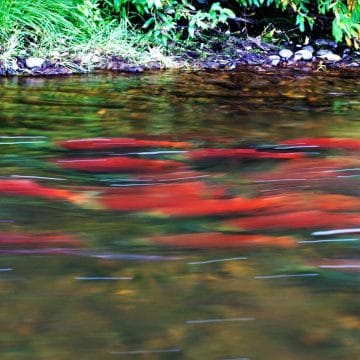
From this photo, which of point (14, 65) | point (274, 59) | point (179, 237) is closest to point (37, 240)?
point (179, 237)

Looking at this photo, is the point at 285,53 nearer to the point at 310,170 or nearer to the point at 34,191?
the point at 310,170

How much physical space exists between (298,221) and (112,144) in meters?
1.11

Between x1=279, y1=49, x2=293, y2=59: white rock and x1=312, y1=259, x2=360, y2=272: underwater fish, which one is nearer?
x1=312, y1=259, x2=360, y2=272: underwater fish

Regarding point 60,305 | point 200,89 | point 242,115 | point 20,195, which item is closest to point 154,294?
point 60,305

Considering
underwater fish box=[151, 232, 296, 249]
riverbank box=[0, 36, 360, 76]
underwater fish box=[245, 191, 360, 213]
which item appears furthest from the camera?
riverbank box=[0, 36, 360, 76]

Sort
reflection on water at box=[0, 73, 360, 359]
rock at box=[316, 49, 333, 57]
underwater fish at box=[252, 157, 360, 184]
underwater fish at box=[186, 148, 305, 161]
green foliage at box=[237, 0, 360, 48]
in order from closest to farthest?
1. reflection on water at box=[0, 73, 360, 359]
2. underwater fish at box=[252, 157, 360, 184]
3. underwater fish at box=[186, 148, 305, 161]
4. green foliage at box=[237, 0, 360, 48]
5. rock at box=[316, 49, 333, 57]

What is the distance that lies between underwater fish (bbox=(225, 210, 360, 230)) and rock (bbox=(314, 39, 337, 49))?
14.0 ft

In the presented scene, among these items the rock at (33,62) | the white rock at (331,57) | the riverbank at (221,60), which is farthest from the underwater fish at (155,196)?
the white rock at (331,57)

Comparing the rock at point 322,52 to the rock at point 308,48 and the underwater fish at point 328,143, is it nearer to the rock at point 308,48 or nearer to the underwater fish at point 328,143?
the rock at point 308,48

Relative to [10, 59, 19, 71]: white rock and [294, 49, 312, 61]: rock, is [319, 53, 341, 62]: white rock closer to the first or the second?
[294, 49, 312, 61]: rock

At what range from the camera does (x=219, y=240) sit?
1.63m

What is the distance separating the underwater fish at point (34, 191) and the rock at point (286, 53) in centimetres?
377

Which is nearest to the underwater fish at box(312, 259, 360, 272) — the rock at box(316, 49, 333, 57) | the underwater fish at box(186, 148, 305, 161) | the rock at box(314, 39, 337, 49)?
the underwater fish at box(186, 148, 305, 161)

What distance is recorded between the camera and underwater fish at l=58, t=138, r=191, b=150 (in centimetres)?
256
